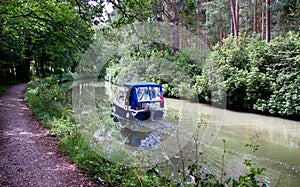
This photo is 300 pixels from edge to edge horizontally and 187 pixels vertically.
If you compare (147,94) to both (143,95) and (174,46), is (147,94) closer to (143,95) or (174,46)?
(143,95)

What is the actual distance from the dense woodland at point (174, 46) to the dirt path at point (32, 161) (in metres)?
1.62

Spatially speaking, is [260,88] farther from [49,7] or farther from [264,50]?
[49,7]

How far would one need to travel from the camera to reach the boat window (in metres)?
3.63

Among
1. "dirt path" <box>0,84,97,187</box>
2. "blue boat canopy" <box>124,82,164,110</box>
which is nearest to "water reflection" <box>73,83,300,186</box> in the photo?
"blue boat canopy" <box>124,82,164,110</box>

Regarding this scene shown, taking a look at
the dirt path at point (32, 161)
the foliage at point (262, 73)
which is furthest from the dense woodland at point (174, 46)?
the dirt path at point (32, 161)

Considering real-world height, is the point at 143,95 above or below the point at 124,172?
above

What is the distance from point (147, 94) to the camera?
12.3 feet

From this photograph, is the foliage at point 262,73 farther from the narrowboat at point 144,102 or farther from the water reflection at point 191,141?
the narrowboat at point 144,102

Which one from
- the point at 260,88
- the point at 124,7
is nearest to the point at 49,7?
the point at 124,7

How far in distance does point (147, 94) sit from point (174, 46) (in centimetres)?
124

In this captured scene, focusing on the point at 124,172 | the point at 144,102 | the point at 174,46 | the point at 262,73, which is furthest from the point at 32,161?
the point at 262,73

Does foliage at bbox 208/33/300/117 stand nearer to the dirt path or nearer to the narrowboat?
the narrowboat

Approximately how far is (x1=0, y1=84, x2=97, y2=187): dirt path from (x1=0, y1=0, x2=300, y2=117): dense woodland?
5.32 feet

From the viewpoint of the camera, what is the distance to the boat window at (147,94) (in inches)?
143
